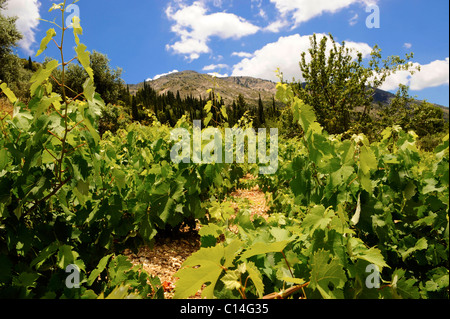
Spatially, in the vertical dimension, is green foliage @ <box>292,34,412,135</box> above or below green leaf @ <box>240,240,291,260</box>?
above

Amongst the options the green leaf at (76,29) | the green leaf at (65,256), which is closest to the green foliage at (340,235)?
the green leaf at (65,256)

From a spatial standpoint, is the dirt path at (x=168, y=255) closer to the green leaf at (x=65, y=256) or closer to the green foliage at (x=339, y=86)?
the green leaf at (x=65, y=256)

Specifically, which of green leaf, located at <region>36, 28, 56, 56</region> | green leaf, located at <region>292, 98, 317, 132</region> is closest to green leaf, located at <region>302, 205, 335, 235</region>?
green leaf, located at <region>292, 98, 317, 132</region>

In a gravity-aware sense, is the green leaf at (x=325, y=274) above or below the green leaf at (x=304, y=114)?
below

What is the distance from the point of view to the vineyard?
0.91 m

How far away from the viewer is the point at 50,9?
1.13m

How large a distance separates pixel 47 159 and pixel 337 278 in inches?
57.7

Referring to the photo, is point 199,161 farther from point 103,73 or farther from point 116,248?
point 103,73

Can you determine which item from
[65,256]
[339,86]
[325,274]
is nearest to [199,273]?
[325,274]

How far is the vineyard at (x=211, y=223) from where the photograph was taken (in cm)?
91

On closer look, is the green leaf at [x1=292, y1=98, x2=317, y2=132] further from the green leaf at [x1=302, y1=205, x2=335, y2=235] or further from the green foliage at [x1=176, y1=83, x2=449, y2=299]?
the green leaf at [x1=302, y1=205, x2=335, y2=235]

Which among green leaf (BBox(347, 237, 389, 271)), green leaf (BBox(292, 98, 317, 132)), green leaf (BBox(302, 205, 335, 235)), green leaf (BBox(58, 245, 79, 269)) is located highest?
green leaf (BBox(292, 98, 317, 132))

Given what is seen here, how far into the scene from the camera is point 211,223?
119cm
